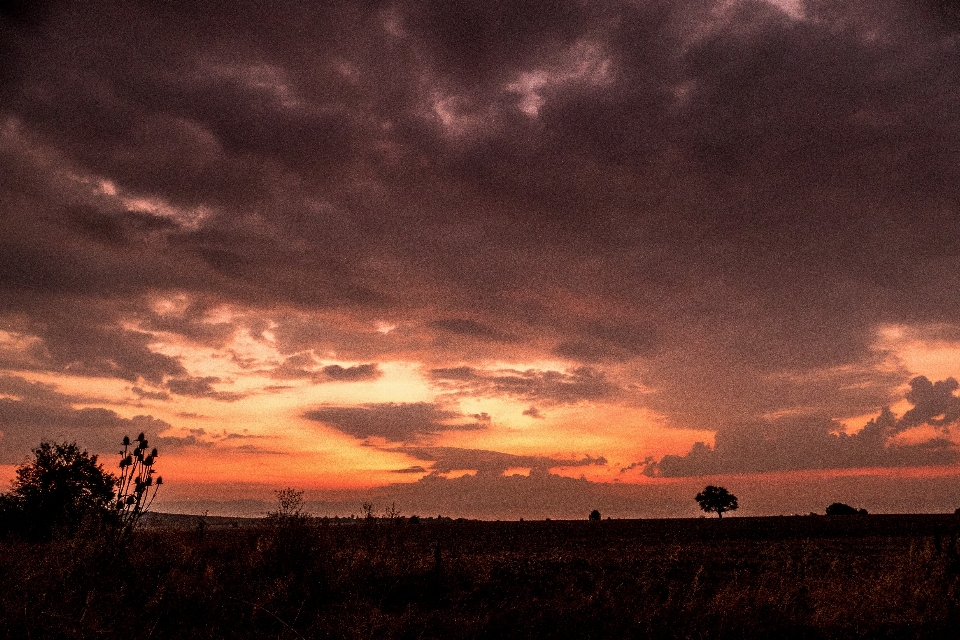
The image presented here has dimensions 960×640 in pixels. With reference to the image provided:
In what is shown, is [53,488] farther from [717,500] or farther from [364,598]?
[717,500]

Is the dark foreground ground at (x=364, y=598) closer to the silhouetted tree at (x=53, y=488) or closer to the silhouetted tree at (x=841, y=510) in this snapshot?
the silhouetted tree at (x=53, y=488)

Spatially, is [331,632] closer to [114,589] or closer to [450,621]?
[450,621]

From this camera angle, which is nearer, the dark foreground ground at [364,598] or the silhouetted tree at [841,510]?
the dark foreground ground at [364,598]

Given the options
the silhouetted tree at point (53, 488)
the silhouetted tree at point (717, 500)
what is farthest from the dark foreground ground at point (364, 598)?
the silhouetted tree at point (717, 500)

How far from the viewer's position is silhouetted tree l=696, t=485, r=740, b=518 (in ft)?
400

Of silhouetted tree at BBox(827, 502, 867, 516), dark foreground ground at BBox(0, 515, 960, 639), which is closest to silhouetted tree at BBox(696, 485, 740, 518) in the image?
silhouetted tree at BBox(827, 502, 867, 516)

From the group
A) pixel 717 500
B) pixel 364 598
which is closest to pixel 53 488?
pixel 364 598

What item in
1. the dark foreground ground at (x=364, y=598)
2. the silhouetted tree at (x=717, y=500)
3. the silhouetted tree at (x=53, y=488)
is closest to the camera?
the dark foreground ground at (x=364, y=598)

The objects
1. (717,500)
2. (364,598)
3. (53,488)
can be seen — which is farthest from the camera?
(717,500)

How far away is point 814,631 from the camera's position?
37.7 feet

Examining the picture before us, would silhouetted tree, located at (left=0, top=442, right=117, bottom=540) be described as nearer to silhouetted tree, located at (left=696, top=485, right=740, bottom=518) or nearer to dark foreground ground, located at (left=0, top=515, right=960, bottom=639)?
dark foreground ground, located at (left=0, top=515, right=960, bottom=639)

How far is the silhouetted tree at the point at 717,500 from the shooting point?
400 feet

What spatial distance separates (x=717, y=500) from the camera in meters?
122

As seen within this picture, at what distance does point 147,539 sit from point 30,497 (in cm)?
1490
